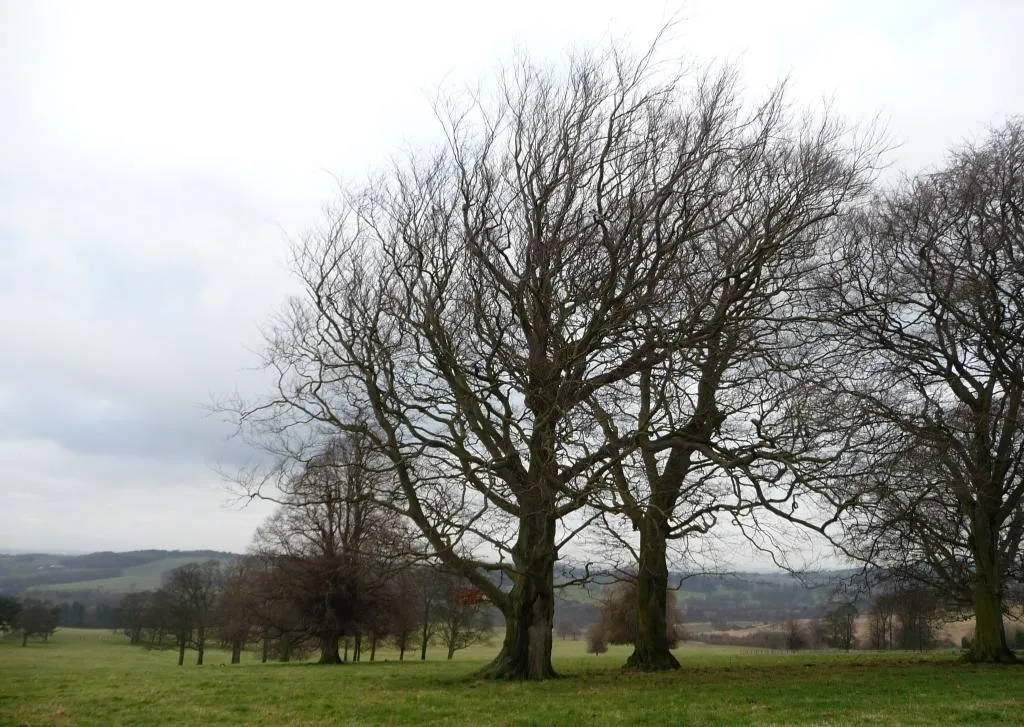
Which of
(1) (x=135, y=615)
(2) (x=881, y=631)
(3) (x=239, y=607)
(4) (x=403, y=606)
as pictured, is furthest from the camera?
(1) (x=135, y=615)

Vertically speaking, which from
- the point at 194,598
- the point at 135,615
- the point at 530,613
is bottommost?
the point at 135,615

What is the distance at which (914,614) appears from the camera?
25734 millimetres

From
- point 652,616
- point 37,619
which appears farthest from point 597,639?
point 37,619

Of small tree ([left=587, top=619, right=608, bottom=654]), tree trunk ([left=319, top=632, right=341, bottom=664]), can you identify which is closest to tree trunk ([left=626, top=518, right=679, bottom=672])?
tree trunk ([left=319, top=632, right=341, bottom=664])

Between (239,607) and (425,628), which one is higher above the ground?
(239,607)

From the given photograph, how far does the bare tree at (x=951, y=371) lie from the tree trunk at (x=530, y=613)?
22.1 feet

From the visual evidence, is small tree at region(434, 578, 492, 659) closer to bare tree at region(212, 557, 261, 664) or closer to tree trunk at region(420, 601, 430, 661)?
tree trunk at region(420, 601, 430, 661)

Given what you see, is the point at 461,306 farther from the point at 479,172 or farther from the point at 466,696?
the point at 466,696

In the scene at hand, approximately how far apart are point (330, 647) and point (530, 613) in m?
19.7

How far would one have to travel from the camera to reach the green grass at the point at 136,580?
46.9 m

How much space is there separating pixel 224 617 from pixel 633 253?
34.0m

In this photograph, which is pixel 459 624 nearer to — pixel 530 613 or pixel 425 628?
pixel 425 628

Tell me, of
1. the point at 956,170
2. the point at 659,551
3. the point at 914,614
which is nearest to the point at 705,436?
the point at 659,551

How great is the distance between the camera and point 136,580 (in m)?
69.1
